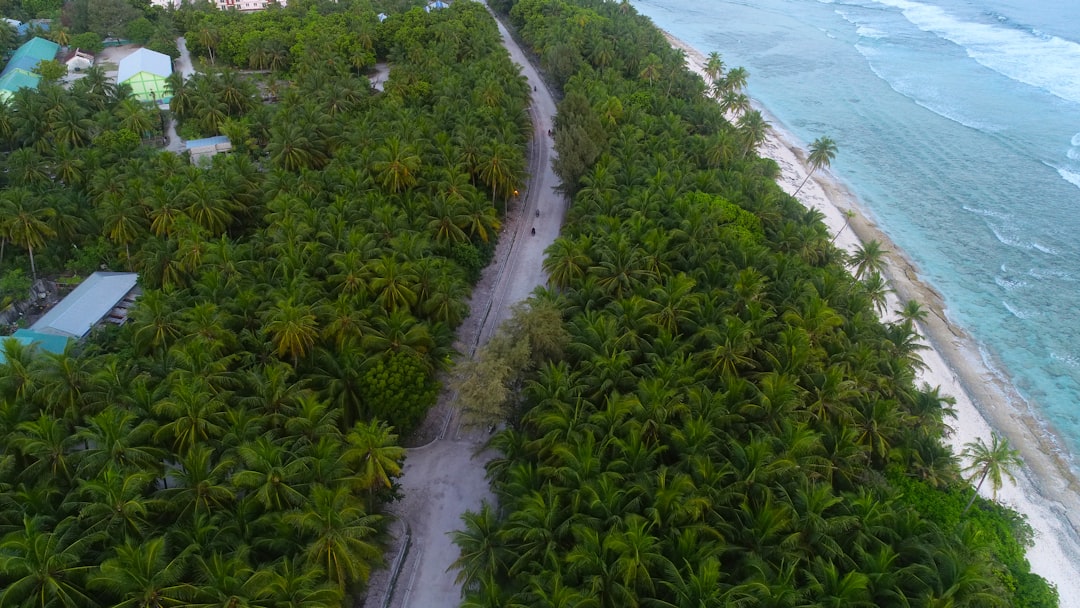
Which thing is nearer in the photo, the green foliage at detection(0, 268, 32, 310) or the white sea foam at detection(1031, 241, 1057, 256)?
the green foliage at detection(0, 268, 32, 310)

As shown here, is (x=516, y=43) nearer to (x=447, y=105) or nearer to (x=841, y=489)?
(x=447, y=105)

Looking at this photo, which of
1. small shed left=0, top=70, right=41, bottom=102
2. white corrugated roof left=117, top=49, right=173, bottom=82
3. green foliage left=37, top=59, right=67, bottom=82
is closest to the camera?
small shed left=0, top=70, right=41, bottom=102

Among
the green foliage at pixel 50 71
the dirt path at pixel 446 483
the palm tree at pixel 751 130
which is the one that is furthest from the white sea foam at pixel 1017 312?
the green foliage at pixel 50 71

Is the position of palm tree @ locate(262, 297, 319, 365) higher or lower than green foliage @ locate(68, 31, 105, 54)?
lower

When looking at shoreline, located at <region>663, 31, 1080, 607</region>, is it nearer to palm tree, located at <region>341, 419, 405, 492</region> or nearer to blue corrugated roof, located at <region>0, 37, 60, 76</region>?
palm tree, located at <region>341, 419, 405, 492</region>

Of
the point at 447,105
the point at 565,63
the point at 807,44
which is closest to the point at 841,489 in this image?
the point at 447,105

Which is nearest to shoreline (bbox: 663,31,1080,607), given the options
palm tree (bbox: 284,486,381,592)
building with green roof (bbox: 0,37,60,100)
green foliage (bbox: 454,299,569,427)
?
green foliage (bbox: 454,299,569,427)

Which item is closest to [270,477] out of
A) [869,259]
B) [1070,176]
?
[869,259]
